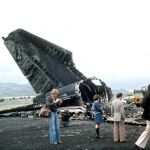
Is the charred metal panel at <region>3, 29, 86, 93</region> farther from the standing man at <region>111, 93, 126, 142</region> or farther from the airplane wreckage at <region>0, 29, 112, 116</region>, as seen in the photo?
the standing man at <region>111, 93, 126, 142</region>

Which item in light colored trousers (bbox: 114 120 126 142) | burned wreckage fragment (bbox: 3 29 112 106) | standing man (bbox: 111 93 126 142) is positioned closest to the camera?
light colored trousers (bbox: 114 120 126 142)

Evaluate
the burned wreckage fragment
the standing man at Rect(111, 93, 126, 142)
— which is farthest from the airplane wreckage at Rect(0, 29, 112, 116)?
the standing man at Rect(111, 93, 126, 142)

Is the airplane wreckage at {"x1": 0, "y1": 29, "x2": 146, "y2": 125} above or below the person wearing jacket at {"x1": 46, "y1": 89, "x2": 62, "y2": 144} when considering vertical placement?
above

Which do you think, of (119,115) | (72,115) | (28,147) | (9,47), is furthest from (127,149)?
(9,47)

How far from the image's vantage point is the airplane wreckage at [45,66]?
3469 cm

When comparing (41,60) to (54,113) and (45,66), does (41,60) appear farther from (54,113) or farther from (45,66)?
(54,113)

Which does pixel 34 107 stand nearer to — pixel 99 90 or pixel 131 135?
pixel 99 90

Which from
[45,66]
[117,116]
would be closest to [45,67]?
[45,66]

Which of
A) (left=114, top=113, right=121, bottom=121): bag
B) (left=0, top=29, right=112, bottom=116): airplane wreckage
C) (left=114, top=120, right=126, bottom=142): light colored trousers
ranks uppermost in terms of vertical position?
(left=0, top=29, right=112, bottom=116): airplane wreckage

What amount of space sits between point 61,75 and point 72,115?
5039 millimetres

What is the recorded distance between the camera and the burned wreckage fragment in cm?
3469

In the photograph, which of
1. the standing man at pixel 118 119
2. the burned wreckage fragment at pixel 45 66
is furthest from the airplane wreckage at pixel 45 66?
the standing man at pixel 118 119

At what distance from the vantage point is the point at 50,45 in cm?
3556

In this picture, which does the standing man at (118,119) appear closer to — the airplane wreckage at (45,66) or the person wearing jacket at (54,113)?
the person wearing jacket at (54,113)
